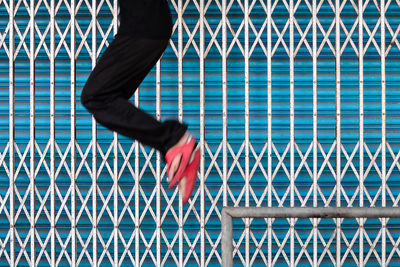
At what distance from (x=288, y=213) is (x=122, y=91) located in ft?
3.18

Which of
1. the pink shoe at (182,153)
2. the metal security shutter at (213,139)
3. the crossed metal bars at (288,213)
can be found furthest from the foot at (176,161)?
the metal security shutter at (213,139)

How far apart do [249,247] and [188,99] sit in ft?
4.77

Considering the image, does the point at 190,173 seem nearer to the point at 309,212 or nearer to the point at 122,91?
the point at 122,91

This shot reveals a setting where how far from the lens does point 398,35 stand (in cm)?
508

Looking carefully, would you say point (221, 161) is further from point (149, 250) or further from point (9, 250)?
point (9, 250)

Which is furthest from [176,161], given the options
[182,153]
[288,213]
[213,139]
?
[213,139]

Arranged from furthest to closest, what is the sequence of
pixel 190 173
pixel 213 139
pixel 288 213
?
pixel 213 139 < pixel 190 173 < pixel 288 213

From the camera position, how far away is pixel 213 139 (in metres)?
5.07

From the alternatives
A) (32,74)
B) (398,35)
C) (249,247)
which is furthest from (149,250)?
(398,35)

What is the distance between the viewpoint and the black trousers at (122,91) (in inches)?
101

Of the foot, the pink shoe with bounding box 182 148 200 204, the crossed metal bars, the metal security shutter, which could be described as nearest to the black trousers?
the foot

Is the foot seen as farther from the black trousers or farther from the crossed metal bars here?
the crossed metal bars

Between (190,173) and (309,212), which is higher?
(190,173)

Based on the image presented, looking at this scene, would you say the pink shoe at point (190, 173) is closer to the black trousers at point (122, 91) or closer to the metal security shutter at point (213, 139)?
the black trousers at point (122, 91)
